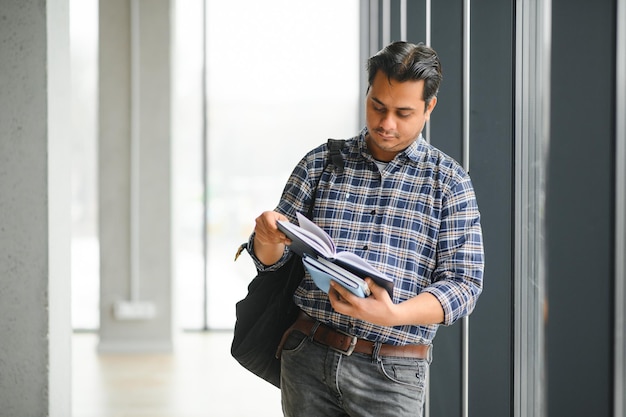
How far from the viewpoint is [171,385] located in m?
5.36

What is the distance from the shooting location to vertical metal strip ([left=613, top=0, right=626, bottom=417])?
4.27ft

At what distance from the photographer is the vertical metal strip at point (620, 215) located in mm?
1302

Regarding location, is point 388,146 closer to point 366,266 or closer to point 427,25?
point 366,266

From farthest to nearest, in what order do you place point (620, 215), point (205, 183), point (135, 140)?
point (205, 183) → point (135, 140) → point (620, 215)

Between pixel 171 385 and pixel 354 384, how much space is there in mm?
3909

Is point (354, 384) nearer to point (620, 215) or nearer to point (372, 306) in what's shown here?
point (372, 306)

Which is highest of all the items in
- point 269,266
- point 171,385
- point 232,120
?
point 232,120

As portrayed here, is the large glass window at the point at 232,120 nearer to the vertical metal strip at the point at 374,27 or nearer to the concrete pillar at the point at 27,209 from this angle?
the vertical metal strip at the point at 374,27

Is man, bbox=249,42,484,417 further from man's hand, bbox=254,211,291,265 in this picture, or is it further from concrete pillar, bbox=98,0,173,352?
concrete pillar, bbox=98,0,173,352

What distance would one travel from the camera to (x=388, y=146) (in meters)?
1.71

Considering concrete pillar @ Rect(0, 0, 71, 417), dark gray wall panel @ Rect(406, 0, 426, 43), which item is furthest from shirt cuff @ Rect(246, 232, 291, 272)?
concrete pillar @ Rect(0, 0, 71, 417)

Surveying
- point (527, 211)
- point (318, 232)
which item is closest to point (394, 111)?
point (318, 232)

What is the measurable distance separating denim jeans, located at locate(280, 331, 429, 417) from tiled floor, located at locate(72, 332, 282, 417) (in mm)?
3060

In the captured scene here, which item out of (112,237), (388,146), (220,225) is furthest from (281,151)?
(388,146)
